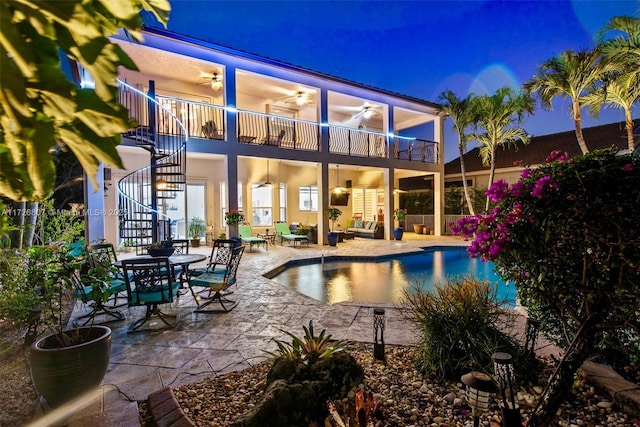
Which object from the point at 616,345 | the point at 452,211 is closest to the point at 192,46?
the point at 616,345

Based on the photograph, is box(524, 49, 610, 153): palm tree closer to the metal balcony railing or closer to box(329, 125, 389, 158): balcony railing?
the metal balcony railing

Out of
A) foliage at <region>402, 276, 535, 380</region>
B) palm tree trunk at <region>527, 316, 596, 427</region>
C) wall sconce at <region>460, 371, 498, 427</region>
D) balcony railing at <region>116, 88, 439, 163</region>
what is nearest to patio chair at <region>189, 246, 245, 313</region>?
foliage at <region>402, 276, 535, 380</region>

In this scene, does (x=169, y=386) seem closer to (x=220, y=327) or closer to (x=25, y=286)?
(x=220, y=327)

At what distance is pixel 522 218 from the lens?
6.31ft

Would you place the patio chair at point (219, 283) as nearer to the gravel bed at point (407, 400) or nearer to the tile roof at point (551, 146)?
the gravel bed at point (407, 400)

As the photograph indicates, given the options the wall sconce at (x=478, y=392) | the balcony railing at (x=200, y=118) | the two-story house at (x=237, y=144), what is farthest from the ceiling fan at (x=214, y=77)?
the wall sconce at (x=478, y=392)

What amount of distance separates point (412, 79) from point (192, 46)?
175 ft

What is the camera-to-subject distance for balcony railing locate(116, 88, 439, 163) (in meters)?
9.91

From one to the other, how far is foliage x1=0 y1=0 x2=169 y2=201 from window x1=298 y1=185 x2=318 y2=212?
1415cm

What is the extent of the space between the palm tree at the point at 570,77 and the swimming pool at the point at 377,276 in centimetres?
493

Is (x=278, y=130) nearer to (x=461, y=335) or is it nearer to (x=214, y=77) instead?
(x=214, y=77)

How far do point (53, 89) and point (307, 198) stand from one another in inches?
575

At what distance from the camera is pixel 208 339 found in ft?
11.4

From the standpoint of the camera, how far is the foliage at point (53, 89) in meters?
0.55
